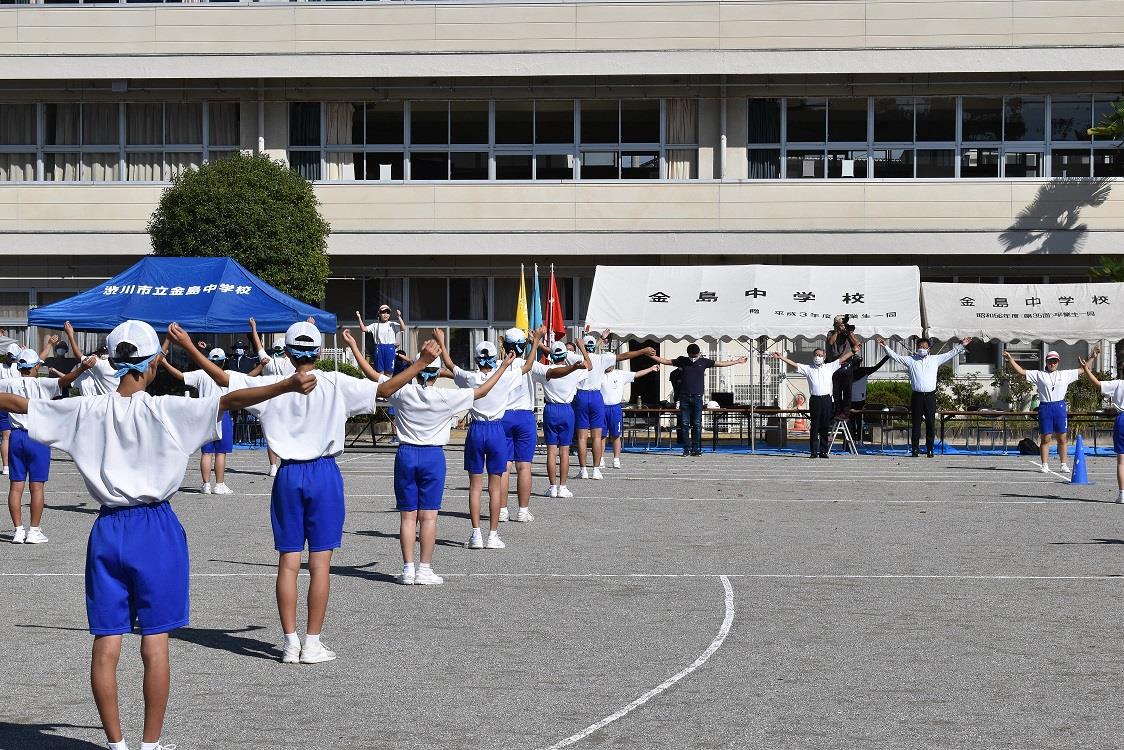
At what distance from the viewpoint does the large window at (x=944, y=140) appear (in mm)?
35531

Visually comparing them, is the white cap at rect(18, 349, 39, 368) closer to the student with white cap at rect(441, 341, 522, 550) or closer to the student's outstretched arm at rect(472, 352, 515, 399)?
the student with white cap at rect(441, 341, 522, 550)

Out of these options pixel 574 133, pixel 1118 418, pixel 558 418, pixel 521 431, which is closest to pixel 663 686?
pixel 521 431

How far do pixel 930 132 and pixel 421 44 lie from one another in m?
12.1

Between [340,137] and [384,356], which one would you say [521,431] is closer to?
[384,356]

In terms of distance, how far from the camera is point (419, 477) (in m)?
11.3

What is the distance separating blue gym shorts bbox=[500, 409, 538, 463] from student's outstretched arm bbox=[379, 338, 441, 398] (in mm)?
6484

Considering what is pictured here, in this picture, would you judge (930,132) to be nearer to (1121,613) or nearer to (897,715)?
(1121,613)

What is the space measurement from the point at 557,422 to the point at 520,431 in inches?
112

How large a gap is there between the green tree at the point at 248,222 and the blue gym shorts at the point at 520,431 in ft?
58.3

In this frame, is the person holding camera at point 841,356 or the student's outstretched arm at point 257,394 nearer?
the student's outstretched arm at point 257,394

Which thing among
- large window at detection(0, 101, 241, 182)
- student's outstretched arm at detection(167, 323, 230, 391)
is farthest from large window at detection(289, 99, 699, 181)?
student's outstretched arm at detection(167, 323, 230, 391)

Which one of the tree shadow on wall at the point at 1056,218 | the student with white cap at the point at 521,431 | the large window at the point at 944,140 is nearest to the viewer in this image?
the student with white cap at the point at 521,431

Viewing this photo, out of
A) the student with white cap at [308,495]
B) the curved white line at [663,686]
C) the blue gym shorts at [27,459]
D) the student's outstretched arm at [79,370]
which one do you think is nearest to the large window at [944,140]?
the blue gym shorts at [27,459]

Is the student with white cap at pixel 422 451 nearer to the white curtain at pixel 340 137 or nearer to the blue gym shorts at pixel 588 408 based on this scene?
the blue gym shorts at pixel 588 408
